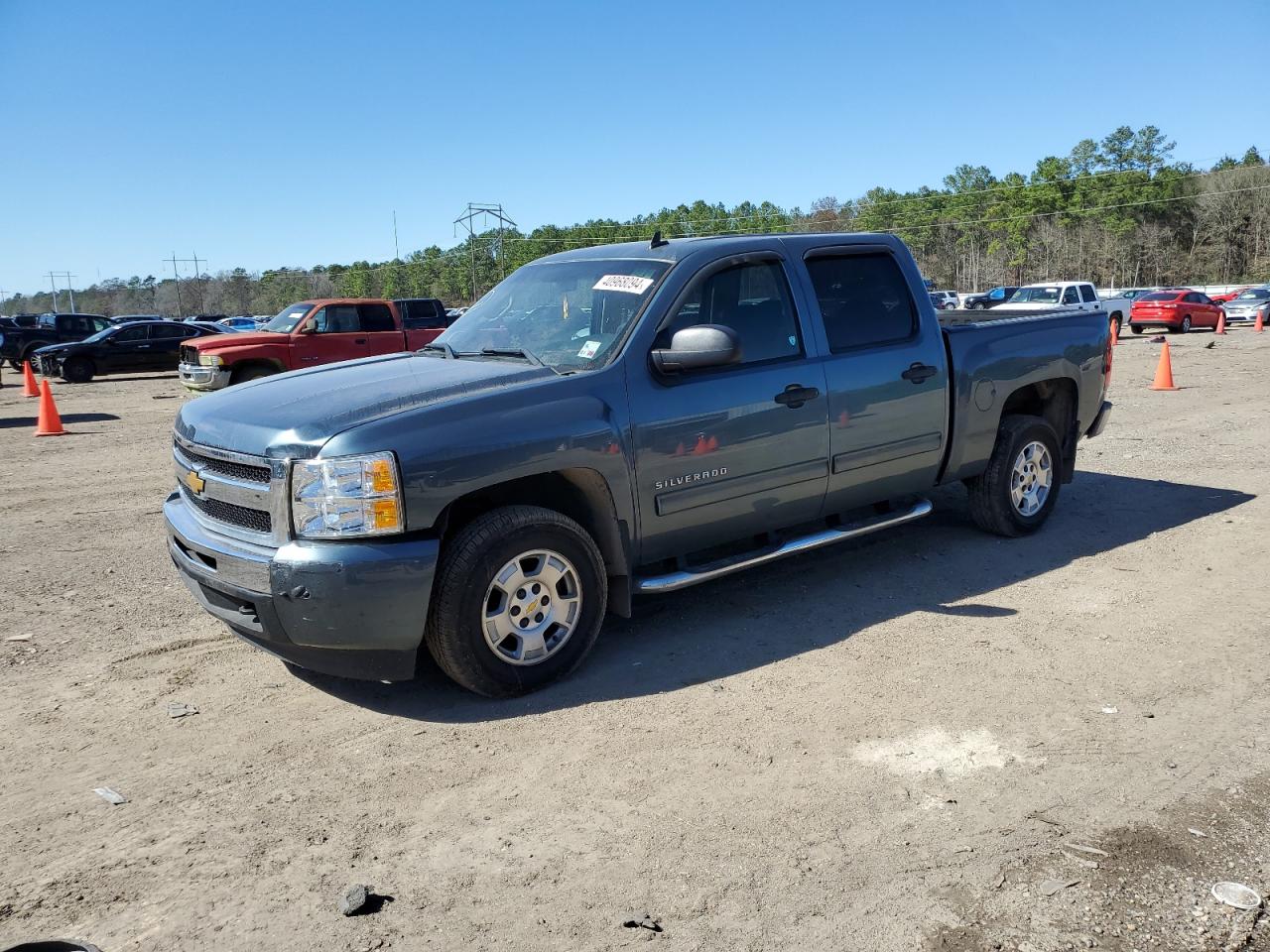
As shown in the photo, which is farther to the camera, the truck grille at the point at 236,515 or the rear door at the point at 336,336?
the rear door at the point at 336,336

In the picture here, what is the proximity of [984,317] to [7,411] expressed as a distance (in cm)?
1727

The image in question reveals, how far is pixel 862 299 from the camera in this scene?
19.0 ft

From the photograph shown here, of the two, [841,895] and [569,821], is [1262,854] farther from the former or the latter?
[569,821]

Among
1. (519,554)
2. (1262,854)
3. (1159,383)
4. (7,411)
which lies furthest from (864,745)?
(7,411)

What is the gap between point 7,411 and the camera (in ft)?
58.4

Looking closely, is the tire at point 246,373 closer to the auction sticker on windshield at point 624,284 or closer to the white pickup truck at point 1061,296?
the auction sticker on windshield at point 624,284

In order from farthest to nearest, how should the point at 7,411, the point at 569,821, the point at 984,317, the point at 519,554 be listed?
1. the point at 7,411
2. the point at 984,317
3. the point at 519,554
4. the point at 569,821

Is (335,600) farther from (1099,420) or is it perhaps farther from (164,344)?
(164,344)

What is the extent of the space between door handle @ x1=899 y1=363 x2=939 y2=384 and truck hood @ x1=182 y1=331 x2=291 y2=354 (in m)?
13.7

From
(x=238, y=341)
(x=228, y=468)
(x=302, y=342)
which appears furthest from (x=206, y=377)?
(x=228, y=468)

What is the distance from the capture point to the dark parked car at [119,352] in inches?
998

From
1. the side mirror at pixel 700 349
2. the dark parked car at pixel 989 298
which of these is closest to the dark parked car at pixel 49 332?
the dark parked car at pixel 989 298

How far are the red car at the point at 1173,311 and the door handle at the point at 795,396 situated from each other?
3409 centimetres

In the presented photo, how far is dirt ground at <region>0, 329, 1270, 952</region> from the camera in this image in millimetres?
2848
